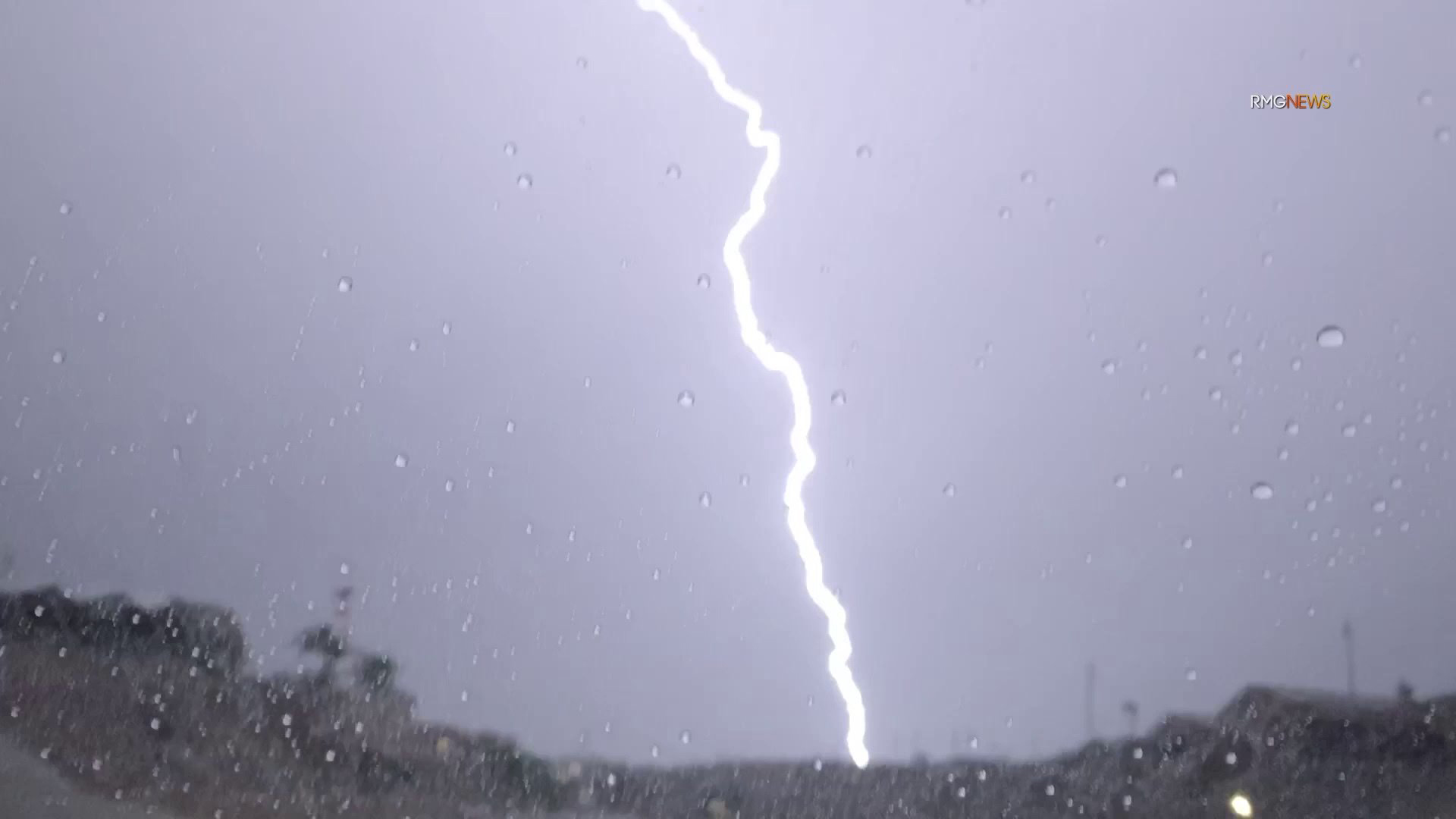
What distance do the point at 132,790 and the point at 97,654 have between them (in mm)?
744

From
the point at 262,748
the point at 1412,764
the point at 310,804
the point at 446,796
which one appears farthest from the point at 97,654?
the point at 1412,764

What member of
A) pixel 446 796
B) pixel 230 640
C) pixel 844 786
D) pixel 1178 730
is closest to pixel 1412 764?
pixel 1178 730

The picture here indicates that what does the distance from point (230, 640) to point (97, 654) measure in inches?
21.4

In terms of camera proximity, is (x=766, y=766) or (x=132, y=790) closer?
(x=132, y=790)

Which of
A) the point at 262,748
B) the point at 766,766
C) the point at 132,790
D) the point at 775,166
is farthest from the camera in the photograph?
the point at 775,166

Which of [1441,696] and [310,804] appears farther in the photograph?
[1441,696]

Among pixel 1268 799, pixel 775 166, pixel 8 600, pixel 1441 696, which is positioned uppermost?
pixel 775 166

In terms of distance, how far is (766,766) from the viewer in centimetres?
584

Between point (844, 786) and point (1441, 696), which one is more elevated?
point (1441, 696)

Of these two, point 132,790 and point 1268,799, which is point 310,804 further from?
point 1268,799

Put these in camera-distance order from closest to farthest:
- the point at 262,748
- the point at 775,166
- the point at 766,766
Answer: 1. the point at 262,748
2. the point at 766,766
3. the point at 775,166

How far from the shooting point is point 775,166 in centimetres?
880

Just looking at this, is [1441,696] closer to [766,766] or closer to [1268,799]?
[1268,799]

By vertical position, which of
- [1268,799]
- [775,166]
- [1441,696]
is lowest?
[1268,799]
